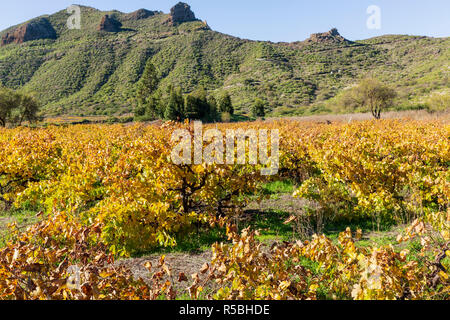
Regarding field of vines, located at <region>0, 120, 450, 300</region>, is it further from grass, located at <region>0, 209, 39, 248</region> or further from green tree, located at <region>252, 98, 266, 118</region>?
green tree, located at <region>252, 98, 266, 118</region>

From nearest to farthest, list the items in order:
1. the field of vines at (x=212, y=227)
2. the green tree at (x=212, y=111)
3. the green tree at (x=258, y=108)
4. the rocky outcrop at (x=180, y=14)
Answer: the field of vines at (x=212, y=227), the green tree at (x=258, y=108), the green tree at (x=212, y=111), the rocky outcrop at (x=180, y=14)

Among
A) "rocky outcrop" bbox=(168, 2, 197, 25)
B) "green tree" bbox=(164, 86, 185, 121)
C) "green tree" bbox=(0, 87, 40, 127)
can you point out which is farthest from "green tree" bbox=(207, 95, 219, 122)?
"rocky outcrop" bbox=(168, 2, 197, 25)

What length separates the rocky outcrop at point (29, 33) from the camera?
112375 millimetres

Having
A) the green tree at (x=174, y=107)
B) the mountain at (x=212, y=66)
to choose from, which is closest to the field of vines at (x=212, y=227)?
the green tree at (x=174, y=107)

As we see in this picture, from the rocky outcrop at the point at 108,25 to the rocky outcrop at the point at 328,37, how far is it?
82677 millimetres

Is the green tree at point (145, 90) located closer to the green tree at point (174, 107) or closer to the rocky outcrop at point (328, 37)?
the green tree at point (174, 107)

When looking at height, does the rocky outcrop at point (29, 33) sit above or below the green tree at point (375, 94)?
above

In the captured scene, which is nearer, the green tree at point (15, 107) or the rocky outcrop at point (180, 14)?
the green tree at point (15, 107)

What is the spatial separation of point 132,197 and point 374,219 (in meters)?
5.12

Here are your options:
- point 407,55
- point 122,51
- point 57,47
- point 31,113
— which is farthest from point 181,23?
point 31,113

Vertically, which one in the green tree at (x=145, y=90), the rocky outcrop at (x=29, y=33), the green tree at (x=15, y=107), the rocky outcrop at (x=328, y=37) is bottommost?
the green tree at (x=15, y=107)

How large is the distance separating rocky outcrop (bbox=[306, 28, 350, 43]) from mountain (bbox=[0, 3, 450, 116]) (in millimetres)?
404

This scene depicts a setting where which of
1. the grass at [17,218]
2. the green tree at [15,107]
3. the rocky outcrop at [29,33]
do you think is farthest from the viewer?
the rocky outcrop at [29,33]
